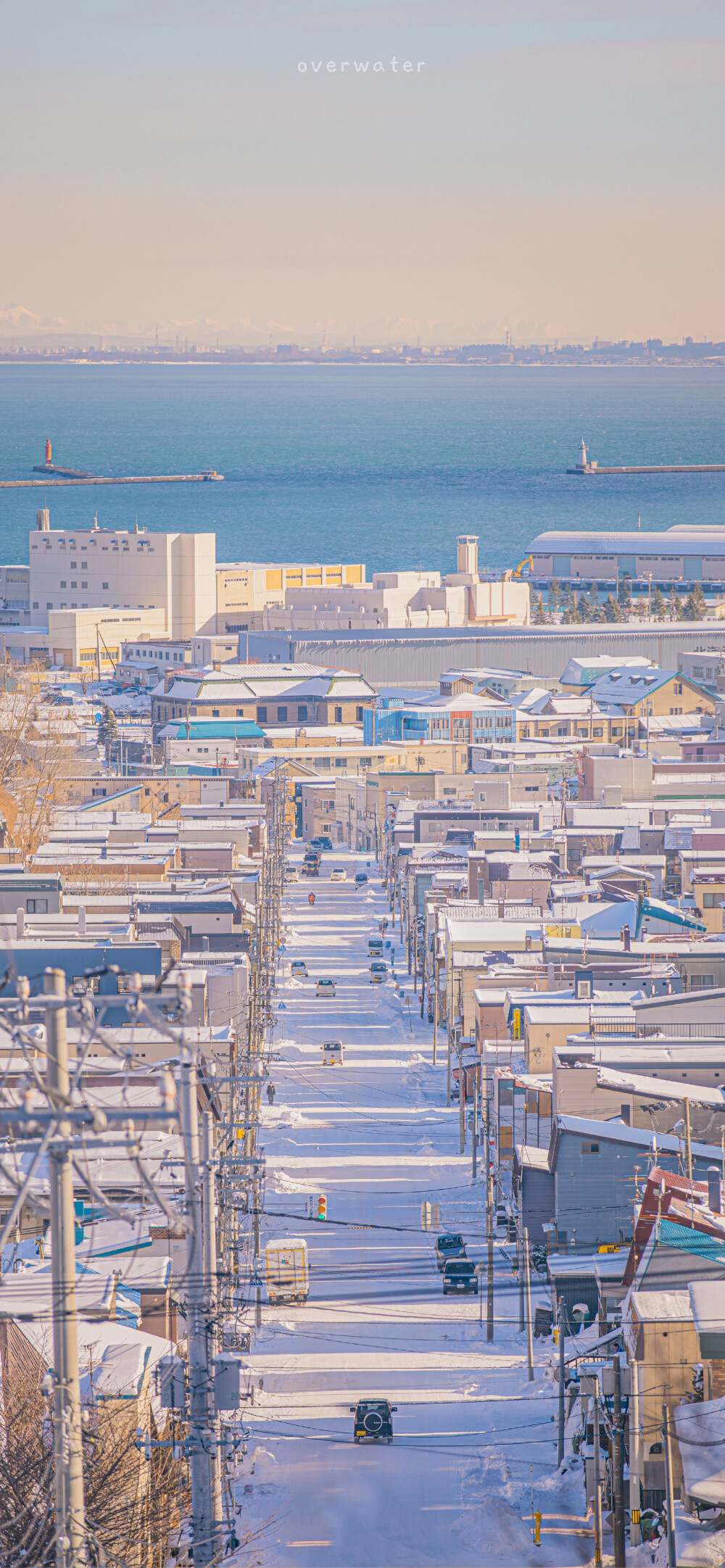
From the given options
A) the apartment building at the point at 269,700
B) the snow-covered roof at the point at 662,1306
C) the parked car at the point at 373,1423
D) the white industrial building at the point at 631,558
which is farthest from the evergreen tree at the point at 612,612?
the snow-covered roof at the point at 662,1306

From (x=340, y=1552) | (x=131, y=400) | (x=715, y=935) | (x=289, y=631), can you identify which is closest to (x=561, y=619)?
(x=289, y=631)

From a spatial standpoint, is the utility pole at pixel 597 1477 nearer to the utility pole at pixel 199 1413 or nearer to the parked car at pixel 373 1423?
the parked car at pixel 373 1423

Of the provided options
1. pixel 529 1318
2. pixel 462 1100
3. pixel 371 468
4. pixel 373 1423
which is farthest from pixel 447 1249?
pixel 371 468

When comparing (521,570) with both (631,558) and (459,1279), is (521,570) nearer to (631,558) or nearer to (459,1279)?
(631,558)

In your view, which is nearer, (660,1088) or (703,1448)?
(703,1448)

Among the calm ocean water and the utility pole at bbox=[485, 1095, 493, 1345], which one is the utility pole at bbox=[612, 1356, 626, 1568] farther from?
the calm ocean water

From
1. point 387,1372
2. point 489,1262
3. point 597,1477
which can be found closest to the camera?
point 597,1477
